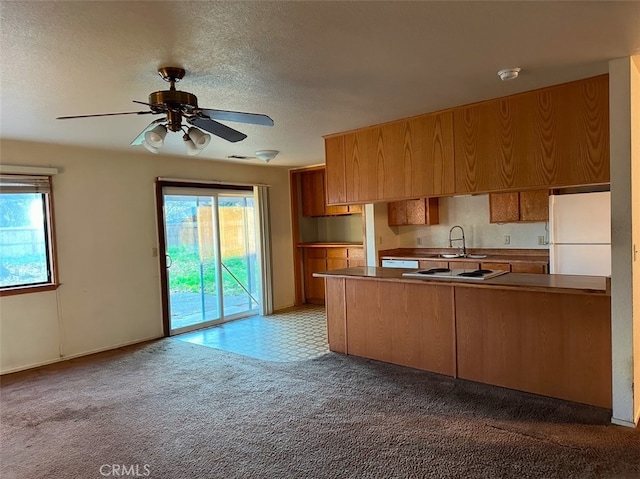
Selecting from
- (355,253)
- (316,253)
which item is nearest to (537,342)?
(355,253)

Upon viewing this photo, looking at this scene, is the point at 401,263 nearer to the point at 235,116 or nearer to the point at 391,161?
the point at 391,161

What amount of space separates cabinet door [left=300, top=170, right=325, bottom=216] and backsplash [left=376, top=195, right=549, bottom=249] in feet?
4.11

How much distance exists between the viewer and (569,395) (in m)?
3.10

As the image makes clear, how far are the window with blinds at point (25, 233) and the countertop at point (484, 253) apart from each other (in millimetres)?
4169

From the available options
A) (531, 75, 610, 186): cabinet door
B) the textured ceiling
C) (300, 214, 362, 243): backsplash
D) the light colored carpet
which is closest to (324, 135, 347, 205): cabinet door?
the textured ceiling

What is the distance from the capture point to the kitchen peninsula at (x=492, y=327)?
3010 millimetres

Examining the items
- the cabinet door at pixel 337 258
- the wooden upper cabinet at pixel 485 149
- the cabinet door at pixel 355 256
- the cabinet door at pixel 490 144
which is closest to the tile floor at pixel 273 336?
the cabinet door at pixel 337 258

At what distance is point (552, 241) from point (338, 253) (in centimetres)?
328

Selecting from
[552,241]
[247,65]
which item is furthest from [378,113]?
[552,241]

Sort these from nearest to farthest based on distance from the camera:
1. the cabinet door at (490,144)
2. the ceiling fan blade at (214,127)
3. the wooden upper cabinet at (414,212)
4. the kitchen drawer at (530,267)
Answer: the ceiling fan blade at (214,127) < the cabinet door at (490,144) < the kitchen drawer at (530,267) < the wooden upper cabinet at (414,212)

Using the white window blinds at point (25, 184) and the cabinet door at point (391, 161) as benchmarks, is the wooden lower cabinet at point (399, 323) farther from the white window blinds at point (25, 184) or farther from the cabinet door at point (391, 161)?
the white window blinds at point (25, 184)

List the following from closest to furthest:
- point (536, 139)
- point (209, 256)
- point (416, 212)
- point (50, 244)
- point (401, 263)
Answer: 1. point (536, 139)
2. point (50, 244)
3. point (209, 256)
4. point (401, 263)
5. point (416, 212)

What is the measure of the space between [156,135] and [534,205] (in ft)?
14.8

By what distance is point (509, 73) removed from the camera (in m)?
2.75
